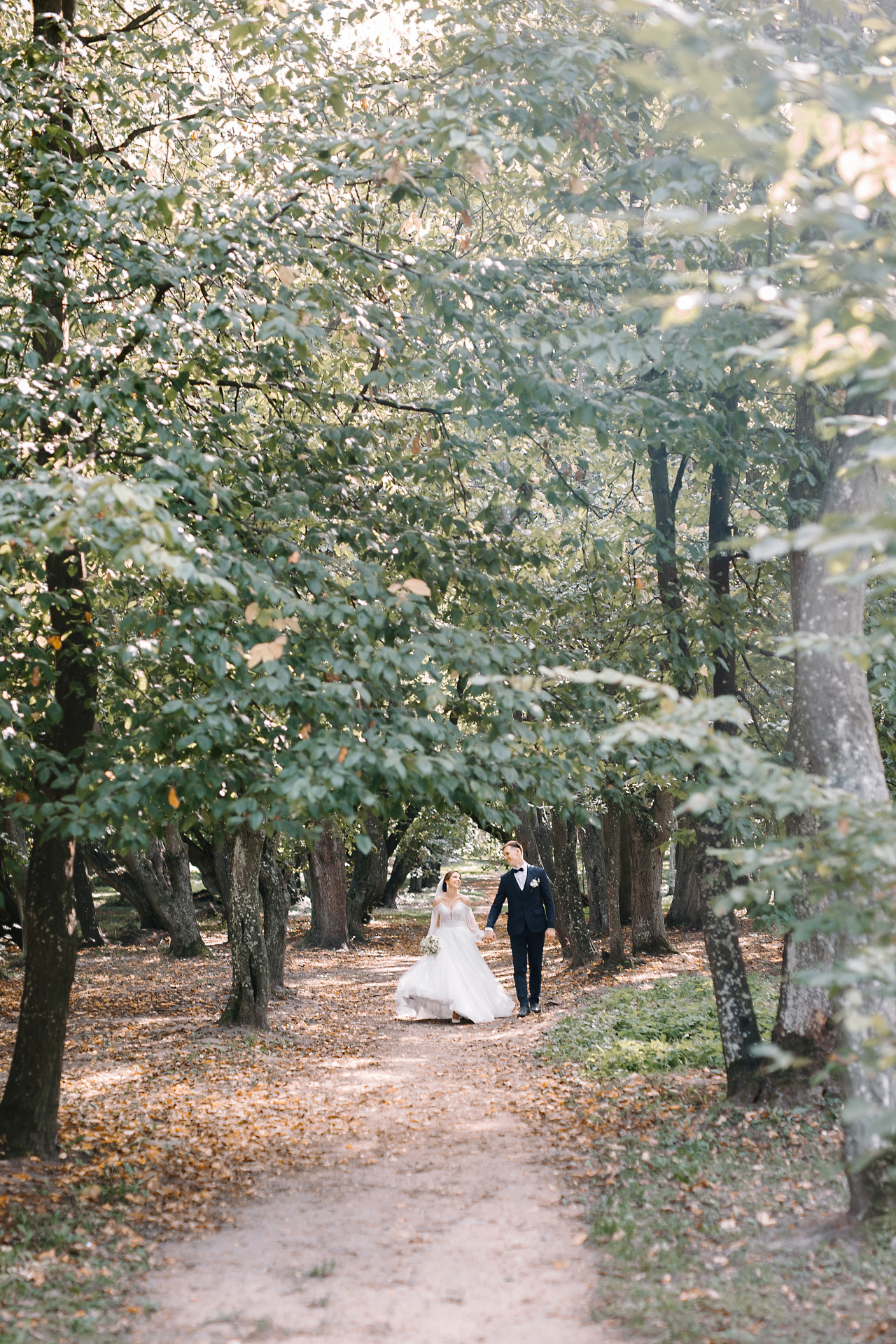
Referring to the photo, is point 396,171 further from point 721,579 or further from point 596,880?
point 596,880

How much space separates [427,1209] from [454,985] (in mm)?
6708

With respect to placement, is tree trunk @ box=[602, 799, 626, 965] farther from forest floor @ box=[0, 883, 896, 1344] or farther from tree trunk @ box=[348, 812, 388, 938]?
tree trunk @ box=[348, 812, 388, 938]

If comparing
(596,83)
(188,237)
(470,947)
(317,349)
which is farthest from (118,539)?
(470,947)

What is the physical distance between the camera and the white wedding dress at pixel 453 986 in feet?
41.9

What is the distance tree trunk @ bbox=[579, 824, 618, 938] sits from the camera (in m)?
21.1

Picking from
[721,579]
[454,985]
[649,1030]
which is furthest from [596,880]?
[721,579]

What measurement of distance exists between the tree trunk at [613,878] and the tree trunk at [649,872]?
0.33m

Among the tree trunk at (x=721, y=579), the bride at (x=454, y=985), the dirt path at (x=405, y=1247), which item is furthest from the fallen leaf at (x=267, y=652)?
the bride at (x=454, y=985)

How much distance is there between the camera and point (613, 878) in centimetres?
1675

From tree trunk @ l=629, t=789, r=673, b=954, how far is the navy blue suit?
15.6 ft

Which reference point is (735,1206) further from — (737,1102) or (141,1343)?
(141,1343)

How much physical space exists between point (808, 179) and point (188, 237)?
152 inches

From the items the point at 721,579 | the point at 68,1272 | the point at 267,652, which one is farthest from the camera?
the point at 721,579

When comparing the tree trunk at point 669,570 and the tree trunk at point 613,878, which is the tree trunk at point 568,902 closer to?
the tree trunk at point 613,878
